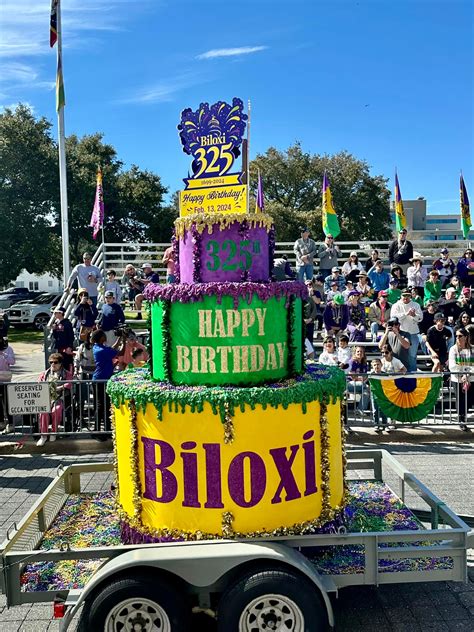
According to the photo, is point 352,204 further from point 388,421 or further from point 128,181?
point 388,421

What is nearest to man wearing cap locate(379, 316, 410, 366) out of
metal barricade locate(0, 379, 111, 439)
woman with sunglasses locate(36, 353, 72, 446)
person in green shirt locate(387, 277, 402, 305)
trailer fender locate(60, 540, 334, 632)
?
person in green shirt locate(387, 277, 402, 305)

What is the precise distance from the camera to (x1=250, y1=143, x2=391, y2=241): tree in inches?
1842

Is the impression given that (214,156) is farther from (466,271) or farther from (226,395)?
(466,271)

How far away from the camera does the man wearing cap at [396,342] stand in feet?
40.2

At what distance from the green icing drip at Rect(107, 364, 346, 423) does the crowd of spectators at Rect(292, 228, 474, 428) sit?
17.6ft

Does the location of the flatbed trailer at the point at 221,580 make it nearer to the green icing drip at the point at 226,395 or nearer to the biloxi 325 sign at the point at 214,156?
the green icing drip at the point at 226,395

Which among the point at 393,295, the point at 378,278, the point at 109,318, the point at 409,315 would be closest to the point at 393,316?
the point at 409,315

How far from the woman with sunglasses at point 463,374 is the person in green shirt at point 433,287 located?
503 cm

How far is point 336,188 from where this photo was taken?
155 ft

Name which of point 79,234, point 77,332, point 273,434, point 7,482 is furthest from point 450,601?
point 79,234

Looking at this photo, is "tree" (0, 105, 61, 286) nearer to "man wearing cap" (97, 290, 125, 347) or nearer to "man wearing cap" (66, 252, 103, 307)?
"man wearing cap" (66, 252, 103, 307)

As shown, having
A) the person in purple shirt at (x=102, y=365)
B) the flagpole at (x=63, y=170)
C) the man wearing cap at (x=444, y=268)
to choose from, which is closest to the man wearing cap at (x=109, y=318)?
the person in purple shirt at (x=102, y=365)

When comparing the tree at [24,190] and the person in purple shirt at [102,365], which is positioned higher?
the tree at [24,190]

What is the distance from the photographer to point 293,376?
5594 millimetres
